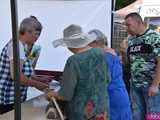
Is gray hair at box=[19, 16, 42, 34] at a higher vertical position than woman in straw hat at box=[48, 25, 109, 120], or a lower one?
higher

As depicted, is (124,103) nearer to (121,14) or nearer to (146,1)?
(121,14)

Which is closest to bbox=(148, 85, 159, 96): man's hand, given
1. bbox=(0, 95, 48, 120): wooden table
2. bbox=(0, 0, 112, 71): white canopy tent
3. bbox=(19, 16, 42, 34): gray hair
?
bbox=(0, 0, 112, 71): white canopy tent

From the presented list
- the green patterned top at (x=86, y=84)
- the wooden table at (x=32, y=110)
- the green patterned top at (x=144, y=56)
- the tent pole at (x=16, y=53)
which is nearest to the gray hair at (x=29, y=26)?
the wooden table at (x=32, y=110)

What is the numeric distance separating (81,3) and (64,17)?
0.27 m

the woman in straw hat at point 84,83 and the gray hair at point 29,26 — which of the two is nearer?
the woman in straw hat at point 84,83

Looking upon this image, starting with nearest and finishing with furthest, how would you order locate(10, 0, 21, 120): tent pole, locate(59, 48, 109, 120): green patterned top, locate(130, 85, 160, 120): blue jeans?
1. locate(10, 0, 21, 120): tent pole
2. locate(59, 48, 109, 120): green patterned top
3. locate(130, 85, 160, 120): blue jeans

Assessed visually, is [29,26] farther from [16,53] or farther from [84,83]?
[16,53]

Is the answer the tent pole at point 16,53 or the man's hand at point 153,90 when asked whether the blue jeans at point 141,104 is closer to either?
the man's hand at point 153,90

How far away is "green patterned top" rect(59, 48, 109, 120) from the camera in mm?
3441

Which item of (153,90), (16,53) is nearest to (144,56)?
(153,90)

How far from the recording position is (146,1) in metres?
9.84

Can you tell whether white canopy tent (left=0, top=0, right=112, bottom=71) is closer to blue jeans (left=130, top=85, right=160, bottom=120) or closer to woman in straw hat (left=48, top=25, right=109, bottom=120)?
blue jeans (left=130, top=85, right=160, bottom=120)

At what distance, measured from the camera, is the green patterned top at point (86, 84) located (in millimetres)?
3441

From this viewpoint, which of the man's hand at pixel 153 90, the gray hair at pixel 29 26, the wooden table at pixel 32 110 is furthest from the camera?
the man's hand at pixel 153 90
